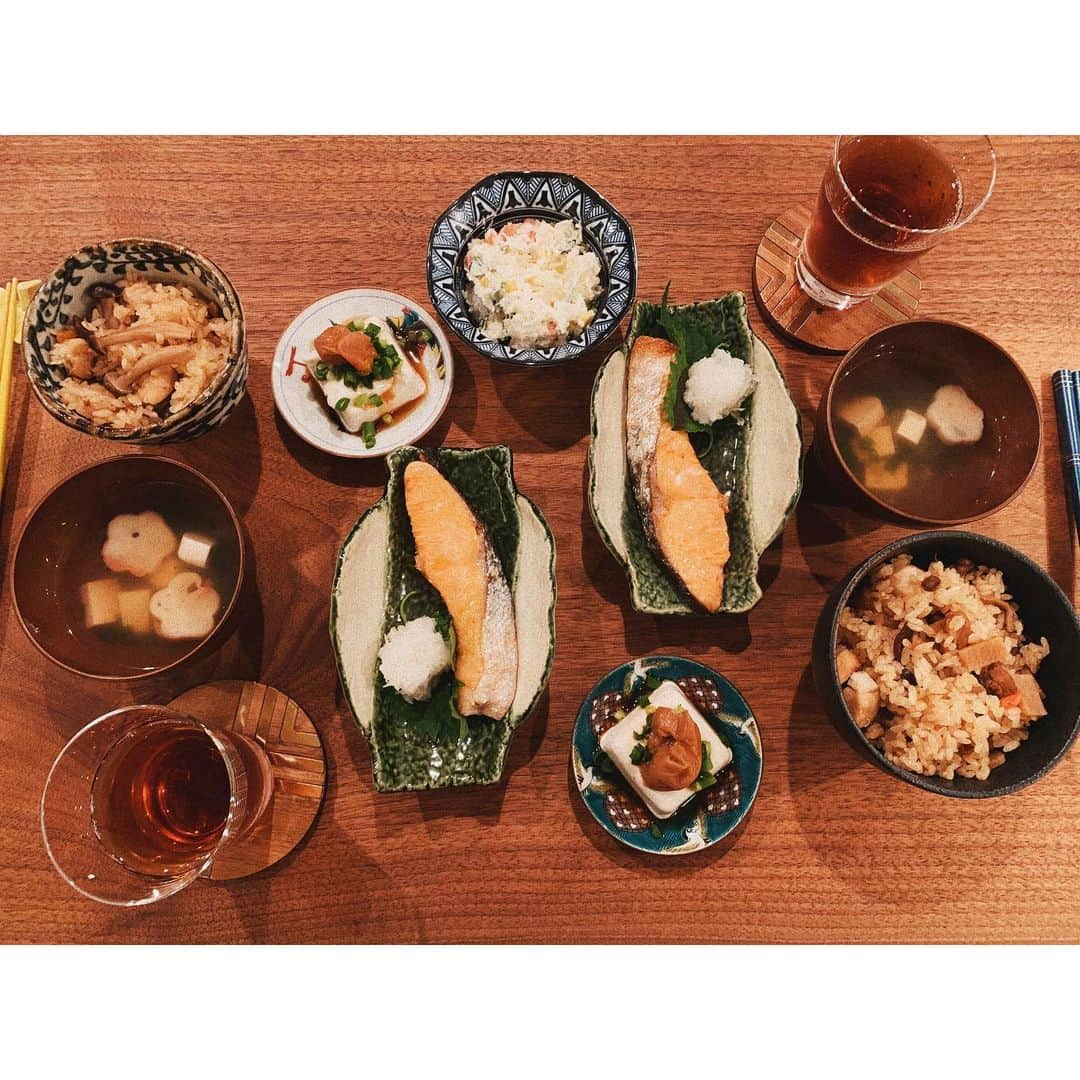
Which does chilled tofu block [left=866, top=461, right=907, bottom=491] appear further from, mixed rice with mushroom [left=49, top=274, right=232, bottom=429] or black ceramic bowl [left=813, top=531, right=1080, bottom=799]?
mixed rice with mushroom [left=49, top=274, right=232, bottom=429]

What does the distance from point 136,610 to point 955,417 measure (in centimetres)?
196

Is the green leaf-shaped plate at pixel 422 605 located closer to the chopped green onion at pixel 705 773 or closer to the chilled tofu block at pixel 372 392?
the chilled tofu block at pixel 372 392

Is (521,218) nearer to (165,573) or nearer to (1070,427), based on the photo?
(165,573)

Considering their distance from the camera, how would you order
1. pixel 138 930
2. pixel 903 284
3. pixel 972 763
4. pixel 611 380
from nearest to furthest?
pixel 972 763
pixel 138 930
pixel 611 380
pixel 903 284

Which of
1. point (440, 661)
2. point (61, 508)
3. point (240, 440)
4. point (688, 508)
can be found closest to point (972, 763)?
point (688, 508)

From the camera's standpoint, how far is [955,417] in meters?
1.84

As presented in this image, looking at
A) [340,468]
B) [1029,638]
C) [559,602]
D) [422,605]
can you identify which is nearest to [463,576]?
[422,605]

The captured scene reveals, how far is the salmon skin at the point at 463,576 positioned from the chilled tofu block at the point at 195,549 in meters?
0.47

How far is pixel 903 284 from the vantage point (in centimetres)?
204

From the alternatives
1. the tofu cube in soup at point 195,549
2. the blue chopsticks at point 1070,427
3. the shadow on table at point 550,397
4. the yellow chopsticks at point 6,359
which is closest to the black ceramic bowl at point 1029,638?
the blue chopsticks at point 1070,427

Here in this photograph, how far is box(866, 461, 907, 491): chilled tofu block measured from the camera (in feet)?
5.96

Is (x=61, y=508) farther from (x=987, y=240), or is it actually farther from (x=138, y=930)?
(x=987, y=240)

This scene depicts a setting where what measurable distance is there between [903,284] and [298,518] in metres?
1.68

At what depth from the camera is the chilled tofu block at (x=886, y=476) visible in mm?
1816
